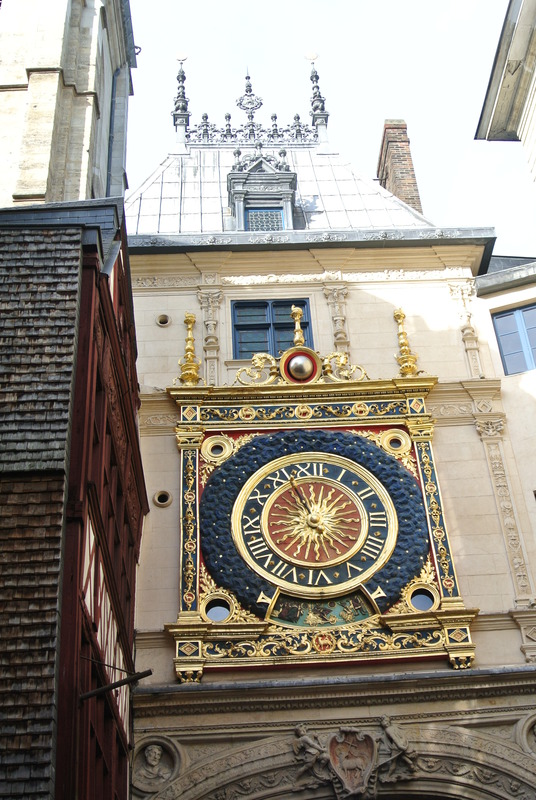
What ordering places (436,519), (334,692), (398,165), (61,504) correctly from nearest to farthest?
(61,504) → (334,692) → (436,519) → (398,165)

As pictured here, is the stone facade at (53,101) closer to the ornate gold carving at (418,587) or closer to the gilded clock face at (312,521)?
the gilded clock face at (312,521)

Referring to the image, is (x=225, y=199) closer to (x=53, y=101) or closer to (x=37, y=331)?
(x=53, y=101)

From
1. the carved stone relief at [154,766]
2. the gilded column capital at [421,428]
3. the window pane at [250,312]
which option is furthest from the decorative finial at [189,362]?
the carved stone relief at [154,766]

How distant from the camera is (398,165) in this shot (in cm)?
1900

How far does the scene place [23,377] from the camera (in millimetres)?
8188

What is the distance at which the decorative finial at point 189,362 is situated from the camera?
1398 centimetres

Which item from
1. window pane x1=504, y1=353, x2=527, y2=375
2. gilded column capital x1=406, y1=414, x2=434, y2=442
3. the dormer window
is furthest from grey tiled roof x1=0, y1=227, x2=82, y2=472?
the dormer window

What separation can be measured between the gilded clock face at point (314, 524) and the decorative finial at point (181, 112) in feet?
29.4

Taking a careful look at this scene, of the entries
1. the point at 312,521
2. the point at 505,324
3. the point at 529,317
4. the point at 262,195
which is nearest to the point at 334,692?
the point at 312,521

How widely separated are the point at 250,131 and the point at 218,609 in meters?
11.0

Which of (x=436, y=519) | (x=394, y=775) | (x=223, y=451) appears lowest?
(x=394, y=775)

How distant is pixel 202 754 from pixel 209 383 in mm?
4903

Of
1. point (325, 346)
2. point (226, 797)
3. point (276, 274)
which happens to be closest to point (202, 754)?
point (226, 797)

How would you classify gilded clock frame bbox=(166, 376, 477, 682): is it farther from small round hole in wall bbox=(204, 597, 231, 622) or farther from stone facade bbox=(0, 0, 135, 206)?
stone facade bbox=(0, 0, 135, 206)
